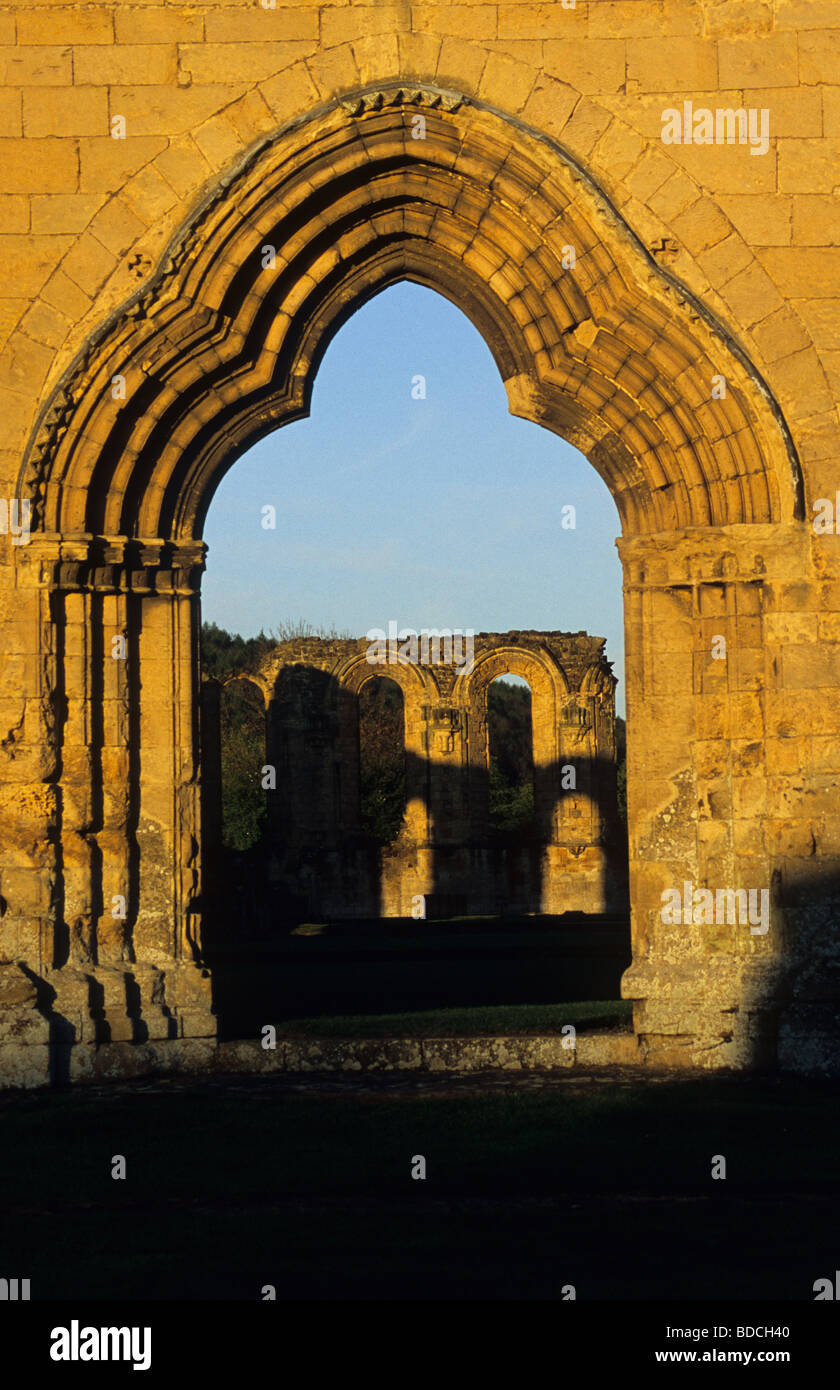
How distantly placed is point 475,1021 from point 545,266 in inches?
177

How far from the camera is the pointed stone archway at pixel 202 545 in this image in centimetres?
783

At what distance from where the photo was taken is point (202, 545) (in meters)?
8.59

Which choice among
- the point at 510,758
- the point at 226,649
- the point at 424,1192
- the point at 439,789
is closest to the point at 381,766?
the point at 439,789

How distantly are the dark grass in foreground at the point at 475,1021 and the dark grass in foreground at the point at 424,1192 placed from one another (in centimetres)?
183

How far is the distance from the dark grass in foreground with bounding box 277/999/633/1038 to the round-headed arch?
2876 millimetres

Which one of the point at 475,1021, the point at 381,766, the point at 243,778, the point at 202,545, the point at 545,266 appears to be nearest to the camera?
the point at 545,266

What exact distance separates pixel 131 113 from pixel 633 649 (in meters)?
3.56

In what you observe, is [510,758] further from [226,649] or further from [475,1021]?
[475,1021]

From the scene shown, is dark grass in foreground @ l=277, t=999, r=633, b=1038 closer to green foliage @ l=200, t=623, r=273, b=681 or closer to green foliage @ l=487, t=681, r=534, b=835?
green foliage @ l=487, t=681, r=534, b=835

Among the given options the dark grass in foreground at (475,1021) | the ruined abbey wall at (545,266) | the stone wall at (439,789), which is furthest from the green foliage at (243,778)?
the ruined abbey wall at (545,266)

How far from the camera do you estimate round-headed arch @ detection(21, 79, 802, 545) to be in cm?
786

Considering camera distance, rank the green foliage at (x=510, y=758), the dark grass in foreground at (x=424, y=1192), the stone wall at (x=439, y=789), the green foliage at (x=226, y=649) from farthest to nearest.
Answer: the green foliage at (x=226, y=649)
the green foliage at (x=510, y=758)
the stone wall at (x=439, y=789)
the dark grass in foreground at (x=424, y=1192)

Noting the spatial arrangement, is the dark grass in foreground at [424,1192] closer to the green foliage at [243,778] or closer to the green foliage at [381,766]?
the green foliage at [381,766]

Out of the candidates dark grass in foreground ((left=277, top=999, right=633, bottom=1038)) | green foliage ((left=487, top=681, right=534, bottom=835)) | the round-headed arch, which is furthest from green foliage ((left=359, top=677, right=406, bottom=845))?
the round-headed arch
